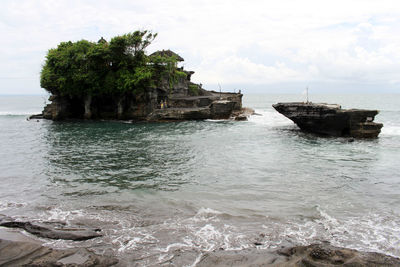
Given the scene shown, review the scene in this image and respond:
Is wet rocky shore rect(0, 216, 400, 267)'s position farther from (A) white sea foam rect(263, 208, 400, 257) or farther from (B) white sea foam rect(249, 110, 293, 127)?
(B) white sea foam rect(249, 110, 293, 127)

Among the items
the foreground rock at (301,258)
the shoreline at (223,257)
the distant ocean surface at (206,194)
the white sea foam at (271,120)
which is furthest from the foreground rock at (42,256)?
the white sea foam at (271,120)

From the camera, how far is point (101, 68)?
4647 centimetres

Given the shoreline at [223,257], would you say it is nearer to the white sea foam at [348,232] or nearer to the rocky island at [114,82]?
the white sea foam at [348,232]

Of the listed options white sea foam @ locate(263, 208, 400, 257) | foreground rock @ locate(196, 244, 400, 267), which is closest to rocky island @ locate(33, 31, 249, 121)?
white sea foam @ locate(263, 208, 400, 257)

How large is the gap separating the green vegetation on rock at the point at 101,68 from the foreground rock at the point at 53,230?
35575mm

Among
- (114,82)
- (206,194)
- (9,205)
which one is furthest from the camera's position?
(114,82)

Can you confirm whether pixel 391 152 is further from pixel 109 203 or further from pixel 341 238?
pixel 109 203

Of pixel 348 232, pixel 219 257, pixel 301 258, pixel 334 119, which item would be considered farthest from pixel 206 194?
pixel 334 119

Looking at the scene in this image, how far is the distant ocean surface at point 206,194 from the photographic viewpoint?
9234mm

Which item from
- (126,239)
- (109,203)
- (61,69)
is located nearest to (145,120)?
(61,69)

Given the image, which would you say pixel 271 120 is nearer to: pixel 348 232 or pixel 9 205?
pixel 348 232

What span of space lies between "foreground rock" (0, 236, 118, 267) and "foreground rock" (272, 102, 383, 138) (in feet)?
94.9

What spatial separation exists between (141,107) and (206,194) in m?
36.0

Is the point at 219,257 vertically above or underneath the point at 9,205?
underneath
